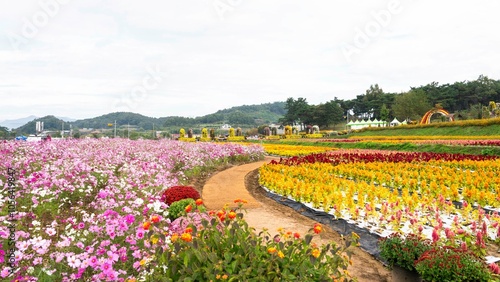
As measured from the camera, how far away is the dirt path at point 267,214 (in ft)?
14.4

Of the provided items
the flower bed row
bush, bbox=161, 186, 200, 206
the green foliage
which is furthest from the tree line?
the green foliage

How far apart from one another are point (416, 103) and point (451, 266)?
59131mm

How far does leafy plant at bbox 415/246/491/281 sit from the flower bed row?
8.56 feet

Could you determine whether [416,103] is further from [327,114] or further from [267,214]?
[267,214]

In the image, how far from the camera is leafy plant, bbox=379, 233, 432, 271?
3678mm

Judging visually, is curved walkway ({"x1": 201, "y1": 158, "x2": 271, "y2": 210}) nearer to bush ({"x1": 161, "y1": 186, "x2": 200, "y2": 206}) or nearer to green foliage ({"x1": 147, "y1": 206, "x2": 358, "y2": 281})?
bush ({"x1": 161, "y1": 186, "x2": 200, "y2": 206})

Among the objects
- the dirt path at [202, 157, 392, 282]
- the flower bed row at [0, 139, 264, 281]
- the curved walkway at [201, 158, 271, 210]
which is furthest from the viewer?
the curved walkway at [201, 158, 271, 210]

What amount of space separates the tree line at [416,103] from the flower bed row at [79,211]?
51.9 metres

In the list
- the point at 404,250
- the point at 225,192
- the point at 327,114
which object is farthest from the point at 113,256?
the point at 327,114

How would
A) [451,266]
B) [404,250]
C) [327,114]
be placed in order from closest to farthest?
1. [451,266]
2. [404,250]
3. [327,114]

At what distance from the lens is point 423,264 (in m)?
3.37

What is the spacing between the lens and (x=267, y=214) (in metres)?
6.87

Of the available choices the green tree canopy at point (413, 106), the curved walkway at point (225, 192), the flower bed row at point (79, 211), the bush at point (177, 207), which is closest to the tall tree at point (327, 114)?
the green tree canopy at point (413, 106)

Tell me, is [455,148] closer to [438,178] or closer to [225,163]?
[438,178]
